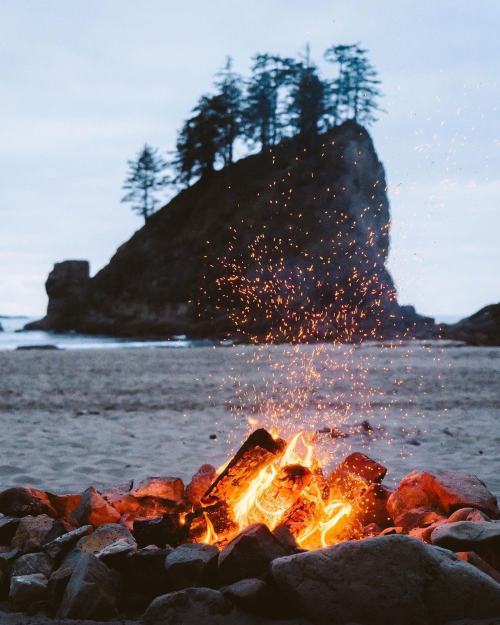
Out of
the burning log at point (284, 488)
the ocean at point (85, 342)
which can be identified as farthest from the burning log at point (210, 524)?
the ocean at point (85, 342)

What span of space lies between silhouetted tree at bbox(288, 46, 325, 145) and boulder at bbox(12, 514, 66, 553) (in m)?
53.5

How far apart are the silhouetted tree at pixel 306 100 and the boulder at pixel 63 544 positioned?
53676 mm

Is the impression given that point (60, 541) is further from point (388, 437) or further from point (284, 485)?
point (388, 437)

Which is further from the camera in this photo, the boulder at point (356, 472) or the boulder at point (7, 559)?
the boulder at point (356, 472)

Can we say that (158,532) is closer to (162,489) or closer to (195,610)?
(162,489)

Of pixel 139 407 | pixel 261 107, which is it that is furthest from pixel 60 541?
pixel 261 107

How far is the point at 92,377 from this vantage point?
55.0ft

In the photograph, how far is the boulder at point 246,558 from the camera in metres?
3.63

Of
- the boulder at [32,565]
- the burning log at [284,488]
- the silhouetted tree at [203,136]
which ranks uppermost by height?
the silhouetted tree at [203,136]

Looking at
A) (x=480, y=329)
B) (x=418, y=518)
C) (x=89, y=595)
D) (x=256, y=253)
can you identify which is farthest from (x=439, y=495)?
(x=256, y=253)

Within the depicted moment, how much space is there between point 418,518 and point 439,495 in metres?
0.31

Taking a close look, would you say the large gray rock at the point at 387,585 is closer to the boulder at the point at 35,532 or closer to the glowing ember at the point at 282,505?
the glowing ember at the point at 282,505

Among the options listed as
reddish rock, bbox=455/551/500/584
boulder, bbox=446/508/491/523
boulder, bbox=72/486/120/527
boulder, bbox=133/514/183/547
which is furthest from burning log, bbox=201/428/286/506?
reddish rock, bbox=455/551/500/584

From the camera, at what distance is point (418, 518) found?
14.8ft
